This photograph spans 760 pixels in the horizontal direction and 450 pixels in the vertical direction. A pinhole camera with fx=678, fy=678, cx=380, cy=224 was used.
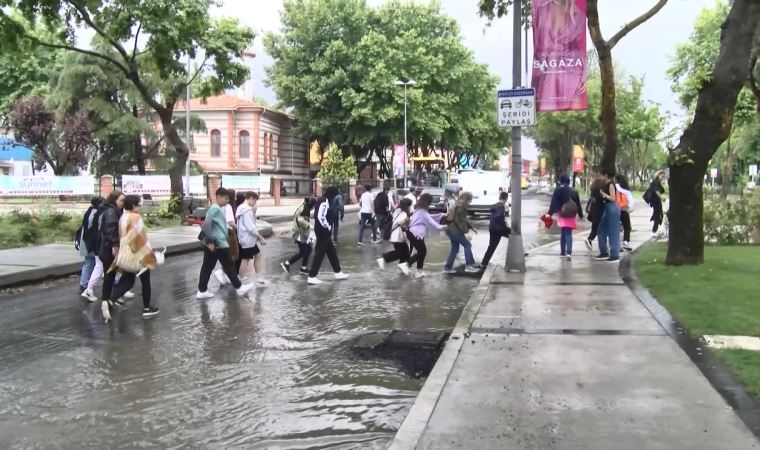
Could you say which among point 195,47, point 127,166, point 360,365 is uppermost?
point 195,47

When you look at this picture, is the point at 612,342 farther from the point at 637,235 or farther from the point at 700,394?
the point at 637,235

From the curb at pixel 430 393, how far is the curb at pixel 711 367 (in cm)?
204

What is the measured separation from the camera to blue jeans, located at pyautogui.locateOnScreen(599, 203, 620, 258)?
12844mm

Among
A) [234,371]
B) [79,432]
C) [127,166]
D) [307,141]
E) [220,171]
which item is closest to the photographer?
[79,432]

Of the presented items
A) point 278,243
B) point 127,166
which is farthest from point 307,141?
point 278,243

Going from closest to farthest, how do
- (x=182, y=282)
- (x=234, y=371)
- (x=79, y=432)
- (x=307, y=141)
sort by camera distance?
(x=79, y=432) < (x=234, y=371) < (x=182, y=282) < (x=307, y=141)

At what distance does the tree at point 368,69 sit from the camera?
41.5 metres

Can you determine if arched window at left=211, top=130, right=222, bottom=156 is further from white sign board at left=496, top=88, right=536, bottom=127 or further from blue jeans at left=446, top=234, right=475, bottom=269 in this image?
white sign board at left=496, top=88, right=536, bottom=127

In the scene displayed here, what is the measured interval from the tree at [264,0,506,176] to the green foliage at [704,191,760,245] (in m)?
27.2

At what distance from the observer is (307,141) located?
185ft

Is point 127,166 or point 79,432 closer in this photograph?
point 79,432

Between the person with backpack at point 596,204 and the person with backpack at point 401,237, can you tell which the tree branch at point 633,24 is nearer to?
the person with backpack at point 596,204

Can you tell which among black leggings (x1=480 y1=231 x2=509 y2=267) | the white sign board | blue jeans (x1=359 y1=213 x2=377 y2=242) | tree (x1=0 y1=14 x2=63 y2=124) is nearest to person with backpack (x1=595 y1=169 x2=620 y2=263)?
black leggings (x1=480 y1=231 x2=509 y2=267)

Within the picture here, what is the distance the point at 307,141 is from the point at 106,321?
48797 mm
